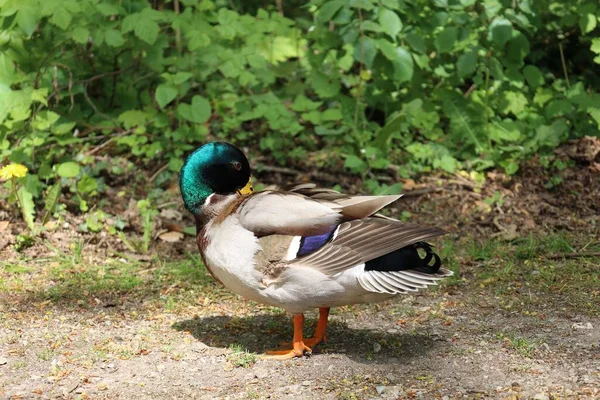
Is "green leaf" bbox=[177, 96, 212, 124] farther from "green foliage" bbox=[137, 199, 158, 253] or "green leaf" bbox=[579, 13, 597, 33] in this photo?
"green leaf" bbox=[579, 13, 597, 33]

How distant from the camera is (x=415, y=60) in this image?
264 inches

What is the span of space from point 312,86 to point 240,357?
301cm

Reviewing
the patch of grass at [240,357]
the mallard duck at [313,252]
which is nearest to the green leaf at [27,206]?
the mallard duck at [313,252]

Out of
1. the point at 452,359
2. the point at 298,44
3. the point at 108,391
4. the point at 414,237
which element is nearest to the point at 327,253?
the point at 414,237

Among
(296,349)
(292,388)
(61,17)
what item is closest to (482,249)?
(296,349)

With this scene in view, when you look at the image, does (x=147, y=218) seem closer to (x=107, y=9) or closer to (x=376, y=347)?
(x=107, y=9)

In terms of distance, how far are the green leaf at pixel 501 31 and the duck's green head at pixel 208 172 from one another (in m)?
2.56

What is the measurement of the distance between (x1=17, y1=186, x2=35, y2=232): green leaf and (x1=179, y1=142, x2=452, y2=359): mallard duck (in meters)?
2.03

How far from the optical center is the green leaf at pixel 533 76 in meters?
6.80

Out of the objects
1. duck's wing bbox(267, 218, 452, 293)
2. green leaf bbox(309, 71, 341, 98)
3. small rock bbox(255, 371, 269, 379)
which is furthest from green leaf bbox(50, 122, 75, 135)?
small rock bbox(255, 371, 269, 379)

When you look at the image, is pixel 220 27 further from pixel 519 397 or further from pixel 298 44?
pixel 519 397

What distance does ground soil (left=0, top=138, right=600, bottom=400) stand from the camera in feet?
12.8

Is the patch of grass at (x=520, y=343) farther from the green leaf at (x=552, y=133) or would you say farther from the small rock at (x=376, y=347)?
the green leaf at (x=552, y=133)

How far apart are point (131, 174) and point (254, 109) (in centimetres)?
103
